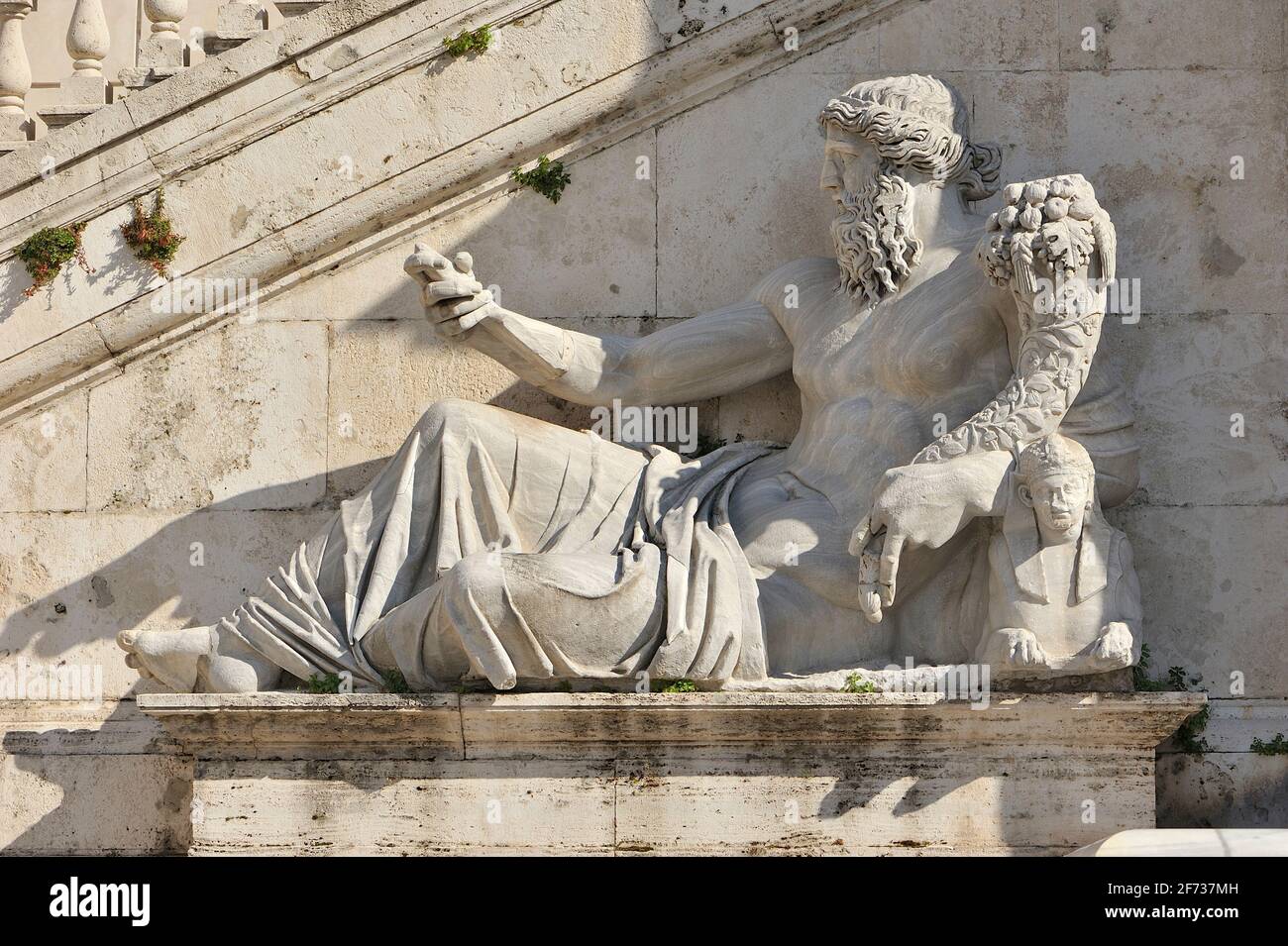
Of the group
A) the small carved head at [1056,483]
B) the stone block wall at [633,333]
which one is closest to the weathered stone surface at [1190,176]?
the stone block wall at [633,333]

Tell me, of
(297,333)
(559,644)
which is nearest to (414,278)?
(297,333)

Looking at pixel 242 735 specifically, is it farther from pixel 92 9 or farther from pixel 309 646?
pixel 92 9

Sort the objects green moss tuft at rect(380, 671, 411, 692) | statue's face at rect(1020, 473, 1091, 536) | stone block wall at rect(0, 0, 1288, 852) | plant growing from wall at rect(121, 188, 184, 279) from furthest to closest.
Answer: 1. plant growing from wall at rect(121, 188, 184, 279)
2. stone block wall at rect(0, 0, 1288, 852)
3. green moss tuft at rect(380, 671, 411, 692)
4. statue's face at rect(1020, 473, 1091, 536)

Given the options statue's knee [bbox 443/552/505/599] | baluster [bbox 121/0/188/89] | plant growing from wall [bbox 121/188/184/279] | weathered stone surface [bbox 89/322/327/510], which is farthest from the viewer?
baluster [bbox 121/0/188/89]

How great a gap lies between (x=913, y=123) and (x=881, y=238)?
458 millimetres

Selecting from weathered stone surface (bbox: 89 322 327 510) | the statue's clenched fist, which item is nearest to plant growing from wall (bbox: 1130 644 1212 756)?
the statue's clenched fist

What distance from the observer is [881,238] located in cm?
966

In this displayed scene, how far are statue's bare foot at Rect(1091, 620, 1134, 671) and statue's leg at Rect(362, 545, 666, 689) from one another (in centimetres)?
154

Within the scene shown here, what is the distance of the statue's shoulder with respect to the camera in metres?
9.86

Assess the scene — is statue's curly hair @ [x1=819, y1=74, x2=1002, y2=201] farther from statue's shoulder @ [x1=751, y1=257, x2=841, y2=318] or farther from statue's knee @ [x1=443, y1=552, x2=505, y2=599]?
statue's knee @ [x1=443, y1=552, x2=505, y2=599]

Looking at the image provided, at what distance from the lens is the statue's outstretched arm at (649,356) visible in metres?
9.77

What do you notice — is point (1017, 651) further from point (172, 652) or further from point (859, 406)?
point (172, 652)

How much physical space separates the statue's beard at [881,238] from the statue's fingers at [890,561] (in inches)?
46.8

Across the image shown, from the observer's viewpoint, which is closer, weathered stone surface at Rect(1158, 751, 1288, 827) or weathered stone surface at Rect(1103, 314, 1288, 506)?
weathered stone surface at Rect(1158, 751, 1288, 827)
